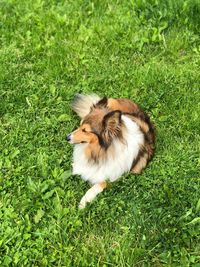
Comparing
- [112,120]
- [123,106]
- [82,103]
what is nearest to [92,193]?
[112,120]

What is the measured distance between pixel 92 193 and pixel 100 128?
677mm

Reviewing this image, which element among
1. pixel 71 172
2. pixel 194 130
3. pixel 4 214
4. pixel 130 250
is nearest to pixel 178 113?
pixel 194 130

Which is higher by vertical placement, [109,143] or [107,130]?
[107,130]

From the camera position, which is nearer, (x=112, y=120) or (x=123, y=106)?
(x=112, y=120)

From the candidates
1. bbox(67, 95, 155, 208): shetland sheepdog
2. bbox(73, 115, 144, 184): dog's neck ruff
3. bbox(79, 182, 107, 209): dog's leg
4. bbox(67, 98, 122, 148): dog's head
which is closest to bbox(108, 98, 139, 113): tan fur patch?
bbox(67, 95, 155, 208): shetland sheepdog

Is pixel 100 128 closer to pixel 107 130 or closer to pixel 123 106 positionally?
pixel 107 130

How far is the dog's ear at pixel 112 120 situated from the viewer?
3465 mm

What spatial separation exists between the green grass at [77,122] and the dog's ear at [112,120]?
0.69 metres

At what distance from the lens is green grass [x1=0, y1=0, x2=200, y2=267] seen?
12.1ft

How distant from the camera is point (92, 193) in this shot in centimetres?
397

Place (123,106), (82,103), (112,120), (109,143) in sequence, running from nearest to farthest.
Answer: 1. (112,120)
2. (109,143)
3. (123,106)
4. (82,103)

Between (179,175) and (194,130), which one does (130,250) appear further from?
(194,130)

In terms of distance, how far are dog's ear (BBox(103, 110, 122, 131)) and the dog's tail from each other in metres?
0.91

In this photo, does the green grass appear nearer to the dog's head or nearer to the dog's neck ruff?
the dog's neck ruff
